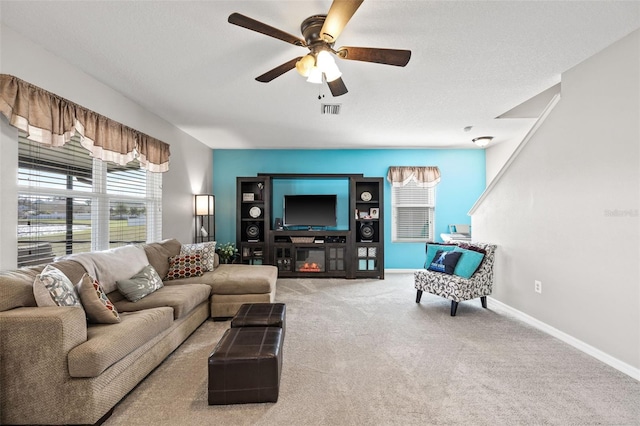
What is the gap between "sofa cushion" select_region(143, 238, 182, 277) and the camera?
3.45m

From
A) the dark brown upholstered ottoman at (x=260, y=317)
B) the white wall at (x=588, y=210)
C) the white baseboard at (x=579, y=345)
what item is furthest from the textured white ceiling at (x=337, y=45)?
the white baseboard at (x=579, y=345)

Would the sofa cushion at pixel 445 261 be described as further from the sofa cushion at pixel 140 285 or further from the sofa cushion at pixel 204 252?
the sofa cushion at pixel 140 285

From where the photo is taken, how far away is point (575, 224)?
2.72 meters

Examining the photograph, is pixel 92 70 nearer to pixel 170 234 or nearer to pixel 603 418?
pixel 170 234

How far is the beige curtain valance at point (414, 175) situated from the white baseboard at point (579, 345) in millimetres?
2937

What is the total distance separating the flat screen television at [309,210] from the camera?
580cm

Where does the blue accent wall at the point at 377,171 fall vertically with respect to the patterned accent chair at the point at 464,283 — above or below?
above

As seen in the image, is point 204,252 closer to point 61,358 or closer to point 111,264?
point 111,264

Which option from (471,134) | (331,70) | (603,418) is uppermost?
(471,134)

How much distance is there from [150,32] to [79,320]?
2044 millimetres

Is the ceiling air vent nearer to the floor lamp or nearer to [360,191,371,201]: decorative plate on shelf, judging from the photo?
[360,191,371,201]: decorative plate on shelf

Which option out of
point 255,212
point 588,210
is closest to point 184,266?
point 255,212

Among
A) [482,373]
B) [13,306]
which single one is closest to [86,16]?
[13,306]

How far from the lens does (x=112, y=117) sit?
3232mm
